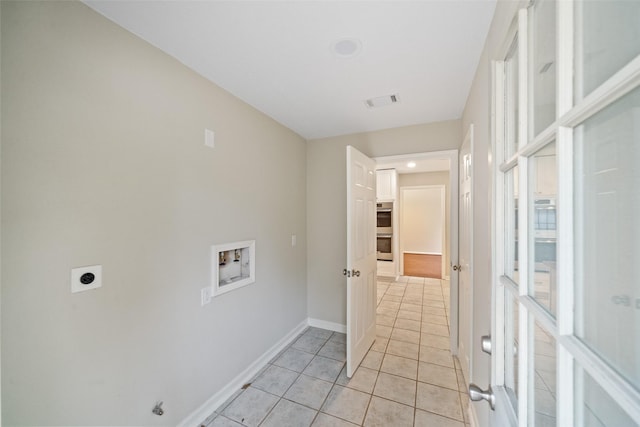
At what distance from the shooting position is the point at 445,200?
577 cm

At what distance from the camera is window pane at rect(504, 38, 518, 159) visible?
76cm

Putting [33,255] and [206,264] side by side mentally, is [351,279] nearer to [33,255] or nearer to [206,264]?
[206,264]

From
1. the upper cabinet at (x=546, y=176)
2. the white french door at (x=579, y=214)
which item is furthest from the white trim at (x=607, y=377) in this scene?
the upper cabinet at (x=546, y=176)

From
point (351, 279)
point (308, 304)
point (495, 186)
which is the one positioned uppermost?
point (495, 186)

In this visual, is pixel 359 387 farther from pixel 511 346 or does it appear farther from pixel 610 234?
pixel 610 234

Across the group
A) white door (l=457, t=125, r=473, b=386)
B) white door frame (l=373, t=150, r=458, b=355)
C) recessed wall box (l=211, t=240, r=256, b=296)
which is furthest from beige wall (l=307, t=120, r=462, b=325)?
recessed wall box (l=211, t=240, r=256, b=296)

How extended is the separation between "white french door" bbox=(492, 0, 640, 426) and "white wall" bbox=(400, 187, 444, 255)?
285 inches

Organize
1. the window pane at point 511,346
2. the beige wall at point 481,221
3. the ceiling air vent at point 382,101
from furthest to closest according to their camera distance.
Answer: the ceiling air vent at point 382,101 < the beige wall at point 481,221 < the window pane at point 511,346

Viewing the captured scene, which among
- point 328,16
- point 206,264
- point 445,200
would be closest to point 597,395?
point 328,16

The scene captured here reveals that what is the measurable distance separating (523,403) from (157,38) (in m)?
2.32

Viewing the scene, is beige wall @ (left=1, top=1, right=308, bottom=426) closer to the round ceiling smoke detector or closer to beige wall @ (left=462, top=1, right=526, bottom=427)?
the round ceiling smoke detector

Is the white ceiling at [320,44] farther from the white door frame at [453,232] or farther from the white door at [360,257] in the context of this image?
the white door at [360,257]

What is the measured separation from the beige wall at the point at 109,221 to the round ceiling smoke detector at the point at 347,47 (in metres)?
1.03

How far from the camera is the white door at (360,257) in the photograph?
2238mm
